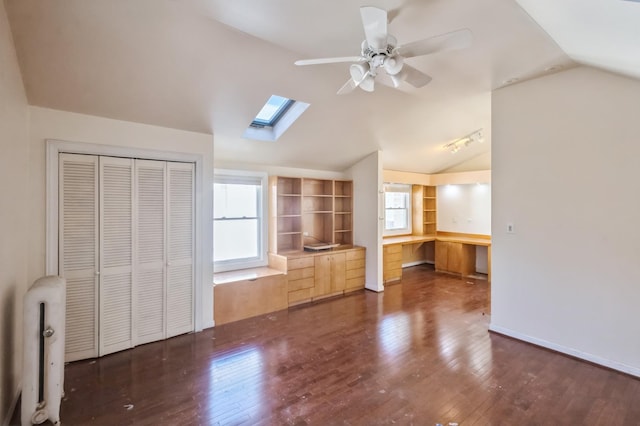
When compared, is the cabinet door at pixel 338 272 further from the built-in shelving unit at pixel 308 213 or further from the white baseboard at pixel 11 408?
Answer: the white baseboard at pixel 11 408

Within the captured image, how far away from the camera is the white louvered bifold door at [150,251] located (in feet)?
10.7

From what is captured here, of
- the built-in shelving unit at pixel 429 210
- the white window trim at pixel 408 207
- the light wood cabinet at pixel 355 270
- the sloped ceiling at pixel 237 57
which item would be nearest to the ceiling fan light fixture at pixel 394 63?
the sloped ceiling at pixel 237 57

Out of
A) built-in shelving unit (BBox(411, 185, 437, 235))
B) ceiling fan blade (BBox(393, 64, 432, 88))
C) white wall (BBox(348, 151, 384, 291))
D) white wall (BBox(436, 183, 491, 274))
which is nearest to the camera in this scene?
ceiling fan blade (BBox(393, 64, 432, 88))

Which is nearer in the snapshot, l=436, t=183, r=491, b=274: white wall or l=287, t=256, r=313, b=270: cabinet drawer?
l=287, t=256, r=313, b=270: cabinet drawer

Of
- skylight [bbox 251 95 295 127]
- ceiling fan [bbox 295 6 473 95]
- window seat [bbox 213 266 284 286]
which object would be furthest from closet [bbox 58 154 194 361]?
ceiling fan [bbox 295 6 473 95]

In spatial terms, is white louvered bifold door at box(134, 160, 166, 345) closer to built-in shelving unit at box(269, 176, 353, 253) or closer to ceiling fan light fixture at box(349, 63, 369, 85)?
built-in shelving unit at box(269, 176, 353, 253)

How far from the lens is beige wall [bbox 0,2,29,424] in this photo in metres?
1.97

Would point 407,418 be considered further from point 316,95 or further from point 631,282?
point 316,95

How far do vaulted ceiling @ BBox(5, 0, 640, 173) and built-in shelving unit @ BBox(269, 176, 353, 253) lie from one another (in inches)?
56.8

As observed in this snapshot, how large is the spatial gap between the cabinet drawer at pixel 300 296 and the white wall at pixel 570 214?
8.38 feet

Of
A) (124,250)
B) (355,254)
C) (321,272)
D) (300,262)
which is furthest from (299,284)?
(124,250)

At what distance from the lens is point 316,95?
3.44 m

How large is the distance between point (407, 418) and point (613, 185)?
2761 mm

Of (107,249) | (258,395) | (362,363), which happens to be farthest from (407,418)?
(107,249)
